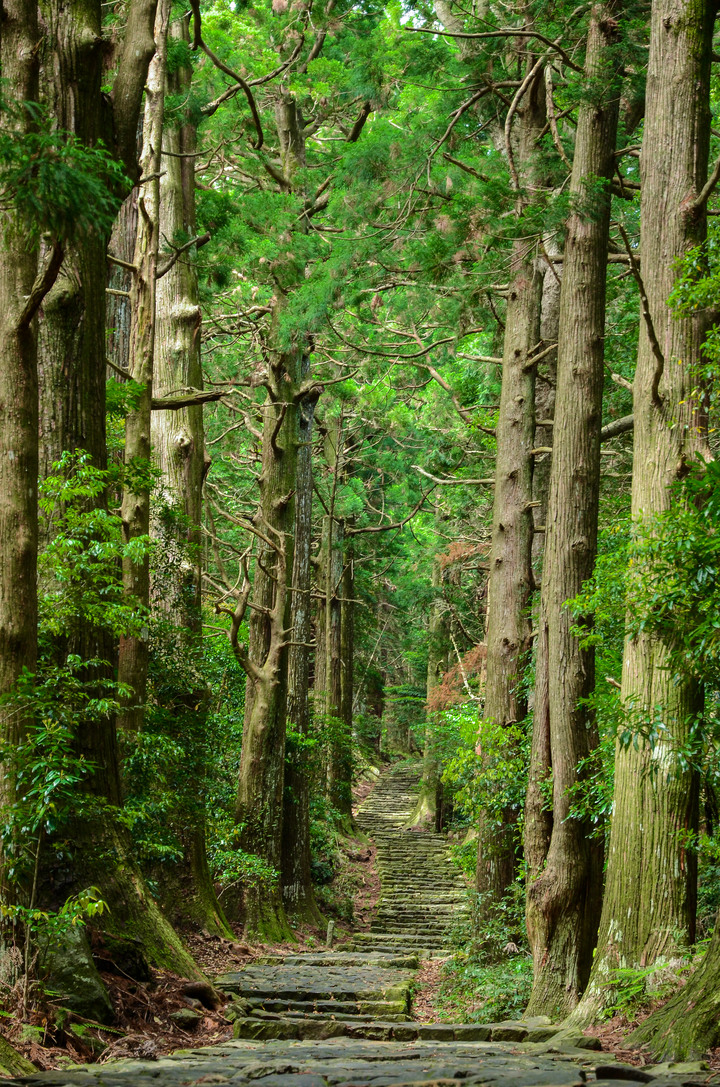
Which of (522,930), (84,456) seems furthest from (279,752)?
(84,456)

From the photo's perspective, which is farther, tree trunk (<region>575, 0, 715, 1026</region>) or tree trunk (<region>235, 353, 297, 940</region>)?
tree trunk (<region>235, 353, 297, 940</region>)

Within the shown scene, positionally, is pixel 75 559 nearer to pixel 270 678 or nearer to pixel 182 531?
pixel 182 531

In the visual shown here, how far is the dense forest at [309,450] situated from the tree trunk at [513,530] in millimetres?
44

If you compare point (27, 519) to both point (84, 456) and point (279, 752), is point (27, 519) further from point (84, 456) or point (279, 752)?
point (279, 752)

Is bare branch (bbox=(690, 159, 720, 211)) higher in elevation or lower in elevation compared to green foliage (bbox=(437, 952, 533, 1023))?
higher

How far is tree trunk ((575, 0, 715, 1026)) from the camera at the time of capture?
6.21 meters

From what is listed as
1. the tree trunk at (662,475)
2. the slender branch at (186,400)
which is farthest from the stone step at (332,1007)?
the slender branch at (186,400)

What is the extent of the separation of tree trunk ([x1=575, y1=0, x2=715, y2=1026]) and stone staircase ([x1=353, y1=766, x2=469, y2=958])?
7264mm

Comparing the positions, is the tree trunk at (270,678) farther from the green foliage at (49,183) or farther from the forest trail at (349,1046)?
Result: the green foliage at (49,183)

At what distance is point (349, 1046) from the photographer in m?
5.90

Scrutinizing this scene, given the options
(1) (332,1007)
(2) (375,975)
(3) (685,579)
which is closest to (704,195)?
(3) (685,579)

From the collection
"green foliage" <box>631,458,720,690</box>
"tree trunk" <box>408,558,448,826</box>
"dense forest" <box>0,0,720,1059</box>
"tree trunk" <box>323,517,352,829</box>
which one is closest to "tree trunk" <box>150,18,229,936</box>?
"dense forest" <box>0,0,720,1059</box>

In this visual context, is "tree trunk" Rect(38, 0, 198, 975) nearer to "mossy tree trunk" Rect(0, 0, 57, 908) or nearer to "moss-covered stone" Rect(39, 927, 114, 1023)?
"moss-covered stone" Rect(39, 927, 114, 1023)

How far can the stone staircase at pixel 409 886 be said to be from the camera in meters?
15.7
